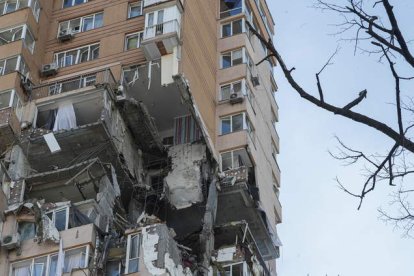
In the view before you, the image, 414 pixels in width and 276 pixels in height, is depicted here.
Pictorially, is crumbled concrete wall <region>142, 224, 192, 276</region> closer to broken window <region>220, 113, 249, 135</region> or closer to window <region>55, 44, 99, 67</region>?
broken window <region>220, 113, 249, 135</region>

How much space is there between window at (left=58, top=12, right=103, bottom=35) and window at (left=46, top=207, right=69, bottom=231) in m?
12.7

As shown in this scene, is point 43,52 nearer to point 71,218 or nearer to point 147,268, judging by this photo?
point 71,218

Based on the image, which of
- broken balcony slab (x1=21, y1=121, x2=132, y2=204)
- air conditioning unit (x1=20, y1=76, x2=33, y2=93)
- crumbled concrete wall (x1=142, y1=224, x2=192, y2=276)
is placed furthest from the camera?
air conditioning unit (x1=20, y1=76, x2=33, y2=93)

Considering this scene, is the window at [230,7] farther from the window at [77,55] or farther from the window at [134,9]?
the window at [77,55]

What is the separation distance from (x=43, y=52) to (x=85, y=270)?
48.3ft

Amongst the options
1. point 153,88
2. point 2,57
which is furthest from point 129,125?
point 2,57

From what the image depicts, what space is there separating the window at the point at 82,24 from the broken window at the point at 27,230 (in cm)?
1254

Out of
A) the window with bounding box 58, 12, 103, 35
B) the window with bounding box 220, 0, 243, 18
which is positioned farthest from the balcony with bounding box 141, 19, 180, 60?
the window with bounding box 220, 0, 243, 18

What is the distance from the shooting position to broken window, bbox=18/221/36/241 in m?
28.9

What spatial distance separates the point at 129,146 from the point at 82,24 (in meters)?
8.24

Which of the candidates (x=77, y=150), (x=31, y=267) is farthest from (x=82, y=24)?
(x=31, y=267)

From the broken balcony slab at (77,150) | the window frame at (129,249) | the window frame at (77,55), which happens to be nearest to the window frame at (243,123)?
the window frame at (77,55)

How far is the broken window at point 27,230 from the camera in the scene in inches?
1139

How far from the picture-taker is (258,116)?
41.4 m
